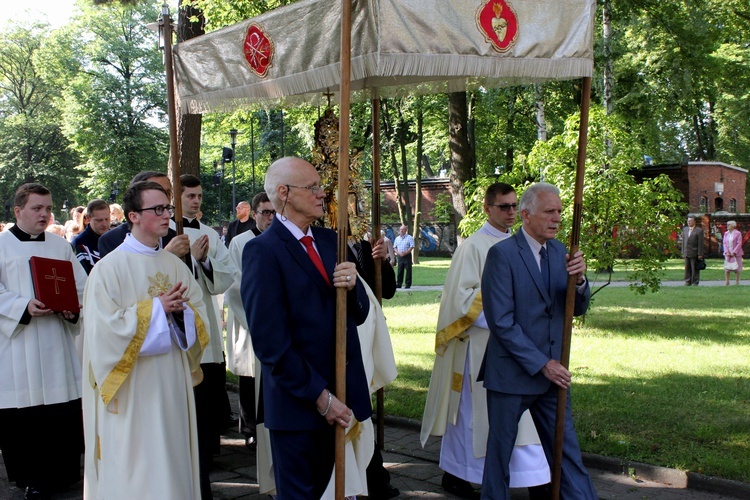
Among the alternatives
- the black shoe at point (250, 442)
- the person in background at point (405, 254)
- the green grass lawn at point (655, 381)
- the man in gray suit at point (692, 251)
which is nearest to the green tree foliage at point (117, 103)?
the person in background at point (405, 254)

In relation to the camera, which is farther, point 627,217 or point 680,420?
point 627,217

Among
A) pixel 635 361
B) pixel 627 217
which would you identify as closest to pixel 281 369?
pixel 635 361

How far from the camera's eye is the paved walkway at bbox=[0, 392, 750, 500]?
237 inches

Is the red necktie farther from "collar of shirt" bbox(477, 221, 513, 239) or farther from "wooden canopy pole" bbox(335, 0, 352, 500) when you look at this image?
"collar of shirt" bbox(477, 221, 513, 239)

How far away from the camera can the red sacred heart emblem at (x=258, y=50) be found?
18.9ft

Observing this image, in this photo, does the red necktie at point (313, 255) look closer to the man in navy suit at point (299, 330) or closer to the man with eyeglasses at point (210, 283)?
the man in navy suit at point (299, 330)

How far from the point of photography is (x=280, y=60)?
5652 millimetres


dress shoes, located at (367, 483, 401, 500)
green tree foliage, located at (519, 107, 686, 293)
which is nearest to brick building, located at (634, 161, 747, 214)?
green tree foliage, located at (519, 107, 686, 293)

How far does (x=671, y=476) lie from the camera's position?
6227 mm

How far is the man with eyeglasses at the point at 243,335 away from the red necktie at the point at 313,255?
2.85 metres

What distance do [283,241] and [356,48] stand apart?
4.97ft

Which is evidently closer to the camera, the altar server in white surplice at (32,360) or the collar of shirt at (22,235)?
the altar server in white surplice at (32,360)

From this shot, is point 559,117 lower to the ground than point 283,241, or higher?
higher

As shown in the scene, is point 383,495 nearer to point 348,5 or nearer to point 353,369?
point 353,369
